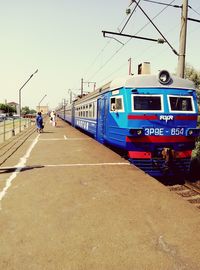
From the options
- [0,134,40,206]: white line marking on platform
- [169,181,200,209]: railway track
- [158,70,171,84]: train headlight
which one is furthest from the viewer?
[158,70,171,84]: train headlight

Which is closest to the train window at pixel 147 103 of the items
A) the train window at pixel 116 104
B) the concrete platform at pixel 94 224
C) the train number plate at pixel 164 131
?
the train window at pixel 116 104

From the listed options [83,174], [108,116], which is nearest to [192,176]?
[108,116]

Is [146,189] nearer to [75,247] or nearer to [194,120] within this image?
[75,247]

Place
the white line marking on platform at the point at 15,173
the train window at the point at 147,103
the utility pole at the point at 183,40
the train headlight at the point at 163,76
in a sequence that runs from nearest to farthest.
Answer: the white line marking on platform at the point at 15,173 → the train window at the point at 147,103 → the train headlight at the point at 163,76 → the utility pole at the point at 183,40

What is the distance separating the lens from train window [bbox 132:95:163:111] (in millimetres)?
9273

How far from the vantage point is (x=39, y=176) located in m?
7.87

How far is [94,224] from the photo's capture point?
4559 mm

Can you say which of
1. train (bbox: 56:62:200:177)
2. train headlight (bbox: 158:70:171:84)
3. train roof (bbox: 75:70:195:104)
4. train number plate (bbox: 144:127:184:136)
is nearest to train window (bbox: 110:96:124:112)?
train (bbox: 56:62:200:177)

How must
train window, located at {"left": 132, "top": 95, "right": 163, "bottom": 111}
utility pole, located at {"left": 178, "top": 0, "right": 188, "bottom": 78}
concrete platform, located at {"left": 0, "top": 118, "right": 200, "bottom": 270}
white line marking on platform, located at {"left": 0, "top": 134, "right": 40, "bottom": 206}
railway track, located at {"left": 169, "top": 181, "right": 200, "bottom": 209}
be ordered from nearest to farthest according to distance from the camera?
concrete platform, located at {"left": 0, "top": 118, "right": 200, "bottom": 270}
white line marking on platform, located at {"left": 0, "top": 134, "right": 40, "bottom": 206}
railway track, located at {"left": 169, "top": 181, "right": 200, "bottom": 209}
train window, located at {"left": 132, "top": 95, "right": 163, "bottom": 111}
utility pole, located at {"left": 178, "top": 0, "right": 188, "bottom": 78}

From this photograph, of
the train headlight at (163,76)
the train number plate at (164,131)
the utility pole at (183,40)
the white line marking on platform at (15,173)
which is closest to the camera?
the white line marking on platform at (15,173)

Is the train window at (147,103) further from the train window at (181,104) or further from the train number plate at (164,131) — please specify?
the train number plate at (164,131)

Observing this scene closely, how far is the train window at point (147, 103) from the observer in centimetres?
927

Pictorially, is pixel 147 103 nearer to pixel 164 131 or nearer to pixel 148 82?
pixel 148 82

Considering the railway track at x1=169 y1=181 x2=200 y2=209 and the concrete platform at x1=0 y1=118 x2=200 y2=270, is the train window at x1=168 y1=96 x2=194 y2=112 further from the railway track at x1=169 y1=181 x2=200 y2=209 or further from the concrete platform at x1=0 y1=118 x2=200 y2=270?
the concrete platform at x1=0 y1=118 x2=200 y2=270
